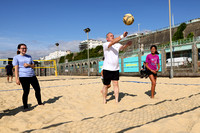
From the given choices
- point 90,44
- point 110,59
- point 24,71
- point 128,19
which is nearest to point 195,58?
point 128,19

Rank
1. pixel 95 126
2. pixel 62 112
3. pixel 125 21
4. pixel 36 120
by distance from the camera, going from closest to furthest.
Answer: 1. pixel 95 126
2. pixel 36 120
3. pixel 62 112
4. pixel 125 21

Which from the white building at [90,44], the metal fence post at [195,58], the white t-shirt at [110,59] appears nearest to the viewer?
the white t-shirt at [110,59]

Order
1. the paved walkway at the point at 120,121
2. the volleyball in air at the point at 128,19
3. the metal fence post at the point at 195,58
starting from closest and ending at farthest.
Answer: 1. the paved walkway at the point at 120,121
2. the volleyball in air at the point at 128,19
3. the metal fence post at the point at 195,58

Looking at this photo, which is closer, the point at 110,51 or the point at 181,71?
the point at 110,51

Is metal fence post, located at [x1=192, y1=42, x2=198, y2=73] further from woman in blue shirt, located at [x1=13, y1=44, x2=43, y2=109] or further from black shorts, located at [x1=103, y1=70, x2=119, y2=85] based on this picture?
woman in blue shirt, located at [x1=13, y1=44, x2=43, y2=109]

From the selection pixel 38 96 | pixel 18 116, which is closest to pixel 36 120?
pixel 18 116

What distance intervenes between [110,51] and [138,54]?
13.3 m

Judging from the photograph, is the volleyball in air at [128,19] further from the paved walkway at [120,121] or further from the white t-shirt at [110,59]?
the paved walkway at [120,121]

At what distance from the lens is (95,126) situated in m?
2.20

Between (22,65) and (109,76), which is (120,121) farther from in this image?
(22,65)

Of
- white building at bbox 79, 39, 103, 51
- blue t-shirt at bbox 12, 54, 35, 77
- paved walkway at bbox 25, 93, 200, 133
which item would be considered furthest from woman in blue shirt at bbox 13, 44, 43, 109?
white building at bbox 79, 39, 103, 51

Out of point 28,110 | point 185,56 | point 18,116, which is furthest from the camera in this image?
point 185,56

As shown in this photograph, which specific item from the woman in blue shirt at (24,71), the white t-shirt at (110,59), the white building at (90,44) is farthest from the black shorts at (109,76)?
the white building at (90,44)

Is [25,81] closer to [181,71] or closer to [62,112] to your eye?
[62,112]
